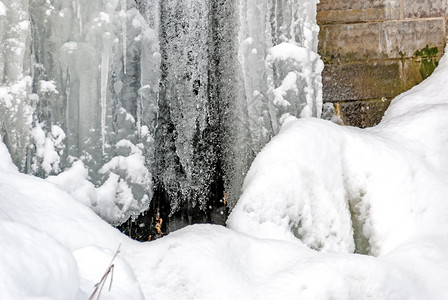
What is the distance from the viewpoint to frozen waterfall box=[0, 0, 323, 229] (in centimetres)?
235

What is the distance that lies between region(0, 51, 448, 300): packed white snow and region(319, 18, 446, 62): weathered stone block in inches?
20.5

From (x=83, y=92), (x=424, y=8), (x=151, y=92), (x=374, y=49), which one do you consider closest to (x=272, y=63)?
(x=151, y=92)

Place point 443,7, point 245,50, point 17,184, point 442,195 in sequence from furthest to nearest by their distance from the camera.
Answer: point 443,7 < point 245,50 < point 442,195 < point 17,184

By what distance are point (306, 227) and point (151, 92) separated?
40.1 inches

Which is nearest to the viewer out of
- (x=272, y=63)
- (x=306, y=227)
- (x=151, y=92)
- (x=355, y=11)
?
(x=306, y=227)

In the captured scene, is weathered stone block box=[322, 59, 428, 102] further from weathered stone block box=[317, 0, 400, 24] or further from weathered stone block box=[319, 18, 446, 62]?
weathered stone block box=[317, 0, 400, 24]

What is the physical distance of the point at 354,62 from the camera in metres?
3.17

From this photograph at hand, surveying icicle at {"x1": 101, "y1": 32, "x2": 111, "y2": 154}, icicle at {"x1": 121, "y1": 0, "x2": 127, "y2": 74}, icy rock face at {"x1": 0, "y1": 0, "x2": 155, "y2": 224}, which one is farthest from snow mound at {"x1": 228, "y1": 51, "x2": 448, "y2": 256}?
icicle at {"x1": 121, "y1": 0, "x2": 127, "y2": 74}

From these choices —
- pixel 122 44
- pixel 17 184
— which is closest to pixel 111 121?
pixel 122 44

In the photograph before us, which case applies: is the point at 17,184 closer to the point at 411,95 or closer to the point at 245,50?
the point at 245,50

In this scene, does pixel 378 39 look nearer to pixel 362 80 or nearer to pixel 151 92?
pixel 362 80

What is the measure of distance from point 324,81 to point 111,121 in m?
1.37

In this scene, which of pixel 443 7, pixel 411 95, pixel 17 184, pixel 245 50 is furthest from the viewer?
pixel 443 7

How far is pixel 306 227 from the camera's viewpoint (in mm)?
2365
